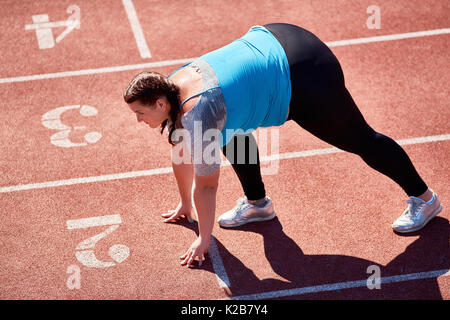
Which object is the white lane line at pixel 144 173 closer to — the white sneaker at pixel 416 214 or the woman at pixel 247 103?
the woman at pixel 247 103

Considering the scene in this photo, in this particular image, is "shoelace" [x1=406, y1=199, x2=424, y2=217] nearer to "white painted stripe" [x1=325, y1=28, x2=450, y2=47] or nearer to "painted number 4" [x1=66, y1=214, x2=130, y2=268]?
"painted number 4" [x1=66, y1=214, x2=130, y2=268]

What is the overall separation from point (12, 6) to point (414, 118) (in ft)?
20.0

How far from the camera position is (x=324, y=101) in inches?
173

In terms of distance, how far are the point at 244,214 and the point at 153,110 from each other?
1.68 metres

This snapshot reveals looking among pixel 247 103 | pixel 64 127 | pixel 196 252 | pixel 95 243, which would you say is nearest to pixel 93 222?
pixel 95 243

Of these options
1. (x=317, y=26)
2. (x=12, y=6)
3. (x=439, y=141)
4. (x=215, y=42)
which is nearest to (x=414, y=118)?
(x=439, y=141)

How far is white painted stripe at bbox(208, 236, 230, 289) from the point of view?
15.9 feet

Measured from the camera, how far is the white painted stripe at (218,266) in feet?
15.9

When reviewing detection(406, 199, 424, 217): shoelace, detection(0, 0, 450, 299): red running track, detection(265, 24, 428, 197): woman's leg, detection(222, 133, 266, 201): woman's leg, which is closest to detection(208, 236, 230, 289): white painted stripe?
detection(0, 0, 450, 299): red running track

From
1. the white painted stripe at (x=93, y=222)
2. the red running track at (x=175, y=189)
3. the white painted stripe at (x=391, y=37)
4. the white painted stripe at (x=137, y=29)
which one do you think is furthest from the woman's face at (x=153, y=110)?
the white painted stripe at (x=391, y=37)

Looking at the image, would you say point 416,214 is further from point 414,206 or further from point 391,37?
point 391,37

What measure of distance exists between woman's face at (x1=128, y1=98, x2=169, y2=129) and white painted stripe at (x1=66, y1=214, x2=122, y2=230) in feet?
5.33

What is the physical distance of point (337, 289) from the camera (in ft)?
15.7

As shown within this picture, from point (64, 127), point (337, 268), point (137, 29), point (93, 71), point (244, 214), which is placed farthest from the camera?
point (137, 29)
